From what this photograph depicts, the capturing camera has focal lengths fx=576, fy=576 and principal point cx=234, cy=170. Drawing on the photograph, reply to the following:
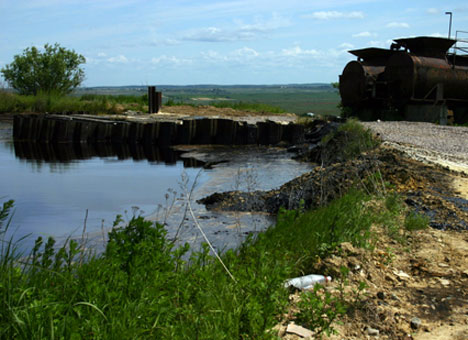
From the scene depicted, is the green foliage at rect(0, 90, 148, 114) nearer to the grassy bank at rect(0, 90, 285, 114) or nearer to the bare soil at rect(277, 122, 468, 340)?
the grassy bank at rect(0, 90, 285, 114)

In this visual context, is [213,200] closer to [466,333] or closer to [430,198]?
[430,198]

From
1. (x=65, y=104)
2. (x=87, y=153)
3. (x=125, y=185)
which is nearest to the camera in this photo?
(x=125, y=185)

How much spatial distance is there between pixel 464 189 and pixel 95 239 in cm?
557

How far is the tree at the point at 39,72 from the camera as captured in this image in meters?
34.7

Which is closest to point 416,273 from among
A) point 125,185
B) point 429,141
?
point 125,185

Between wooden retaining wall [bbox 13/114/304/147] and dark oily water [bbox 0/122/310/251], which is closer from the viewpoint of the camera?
dark oily water [bbox 0/122/310/251]

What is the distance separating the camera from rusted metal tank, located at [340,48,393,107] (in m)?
22.3

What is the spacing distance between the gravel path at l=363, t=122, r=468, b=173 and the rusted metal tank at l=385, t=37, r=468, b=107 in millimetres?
1991

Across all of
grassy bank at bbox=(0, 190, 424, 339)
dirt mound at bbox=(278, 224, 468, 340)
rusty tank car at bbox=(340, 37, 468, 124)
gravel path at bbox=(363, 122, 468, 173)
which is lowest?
dirt mound at bbox=(278, 224, 468, 340)

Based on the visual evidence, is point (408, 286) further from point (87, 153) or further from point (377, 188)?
point (87, 153)

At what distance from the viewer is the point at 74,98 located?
3023 centimetres

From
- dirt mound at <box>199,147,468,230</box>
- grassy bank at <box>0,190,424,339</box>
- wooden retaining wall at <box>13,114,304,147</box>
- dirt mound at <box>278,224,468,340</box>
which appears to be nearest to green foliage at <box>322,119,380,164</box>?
dirt mound at <box>199,147,468,230</box>

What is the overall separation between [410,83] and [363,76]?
1901mm

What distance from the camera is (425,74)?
69.2 ft
